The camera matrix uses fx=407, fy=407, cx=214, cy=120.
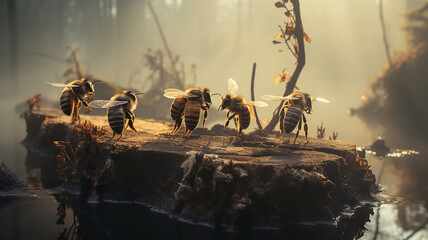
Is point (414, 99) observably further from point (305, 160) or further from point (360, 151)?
point (305, 160)

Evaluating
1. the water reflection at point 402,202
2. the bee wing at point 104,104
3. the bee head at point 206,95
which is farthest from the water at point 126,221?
the bee head at point 206,95

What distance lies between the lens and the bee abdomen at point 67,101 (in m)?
6.59

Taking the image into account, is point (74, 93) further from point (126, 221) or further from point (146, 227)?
point (146, 227)

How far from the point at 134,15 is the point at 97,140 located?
6240cm

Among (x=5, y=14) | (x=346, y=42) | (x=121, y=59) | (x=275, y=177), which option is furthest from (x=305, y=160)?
(x=346, y=42)

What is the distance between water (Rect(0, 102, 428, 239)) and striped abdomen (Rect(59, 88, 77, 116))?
1.17 m

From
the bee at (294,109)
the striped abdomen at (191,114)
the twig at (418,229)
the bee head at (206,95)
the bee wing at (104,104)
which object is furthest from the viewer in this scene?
the bee head at (206,95)

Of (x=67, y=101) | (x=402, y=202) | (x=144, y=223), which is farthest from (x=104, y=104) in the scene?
(x=402, y=202)

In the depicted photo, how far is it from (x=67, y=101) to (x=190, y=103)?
2.17 m

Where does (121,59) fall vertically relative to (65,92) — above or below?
above

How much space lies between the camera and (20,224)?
15.3ft

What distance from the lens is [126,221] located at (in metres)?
4.74

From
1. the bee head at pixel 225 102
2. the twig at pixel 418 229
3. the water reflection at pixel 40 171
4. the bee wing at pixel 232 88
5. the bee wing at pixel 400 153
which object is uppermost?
the bee wing at pixel 232 88

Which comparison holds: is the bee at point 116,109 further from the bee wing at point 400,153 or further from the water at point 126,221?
the bee wing at point 400,153
